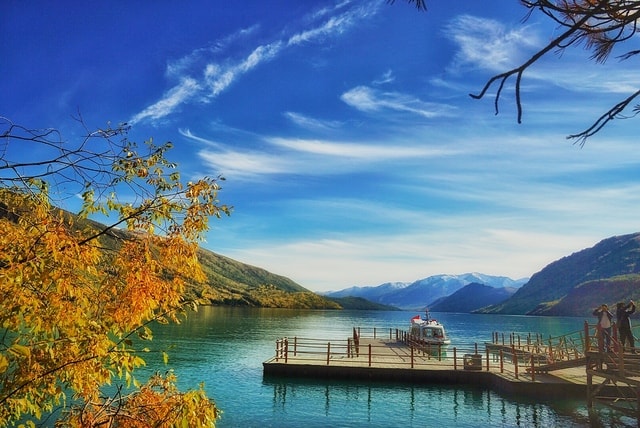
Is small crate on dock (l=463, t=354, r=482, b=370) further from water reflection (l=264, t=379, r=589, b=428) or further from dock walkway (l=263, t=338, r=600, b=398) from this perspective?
water reflection (l=264, t=379, r=589, b=428)

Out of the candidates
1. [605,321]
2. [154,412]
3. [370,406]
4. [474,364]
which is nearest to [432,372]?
[474,364]

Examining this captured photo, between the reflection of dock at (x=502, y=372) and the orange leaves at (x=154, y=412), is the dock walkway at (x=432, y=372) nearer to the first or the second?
the reflection of dock at (x=502, y=372)

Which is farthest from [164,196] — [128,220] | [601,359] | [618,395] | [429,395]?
[618,395]

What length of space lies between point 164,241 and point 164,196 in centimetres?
61

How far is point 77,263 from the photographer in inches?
200

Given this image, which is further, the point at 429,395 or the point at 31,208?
the point at 429,395

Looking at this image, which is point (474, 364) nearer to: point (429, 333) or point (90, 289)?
point (429, 333)

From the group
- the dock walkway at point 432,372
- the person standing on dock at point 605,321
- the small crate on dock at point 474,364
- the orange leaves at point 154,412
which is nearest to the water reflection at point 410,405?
the dock walkway at point 432,372

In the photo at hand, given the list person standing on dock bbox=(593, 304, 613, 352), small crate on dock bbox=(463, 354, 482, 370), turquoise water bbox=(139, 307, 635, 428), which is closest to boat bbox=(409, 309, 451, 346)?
small crate on dock bbox=(463, 354, 482, 370)

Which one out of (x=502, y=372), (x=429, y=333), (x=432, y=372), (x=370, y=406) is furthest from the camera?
(x=429, y=333)

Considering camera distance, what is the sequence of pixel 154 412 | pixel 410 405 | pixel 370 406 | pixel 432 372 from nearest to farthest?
pixel 154 412
pixel 370 406
pixel 410 405
pixel 432 372

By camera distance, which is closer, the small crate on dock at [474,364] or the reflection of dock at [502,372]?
the reflection of dock at [502,372]

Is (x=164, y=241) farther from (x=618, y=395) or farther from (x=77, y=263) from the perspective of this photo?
(x=618, y=395)

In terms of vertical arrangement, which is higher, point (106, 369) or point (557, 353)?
point (106, 369)
